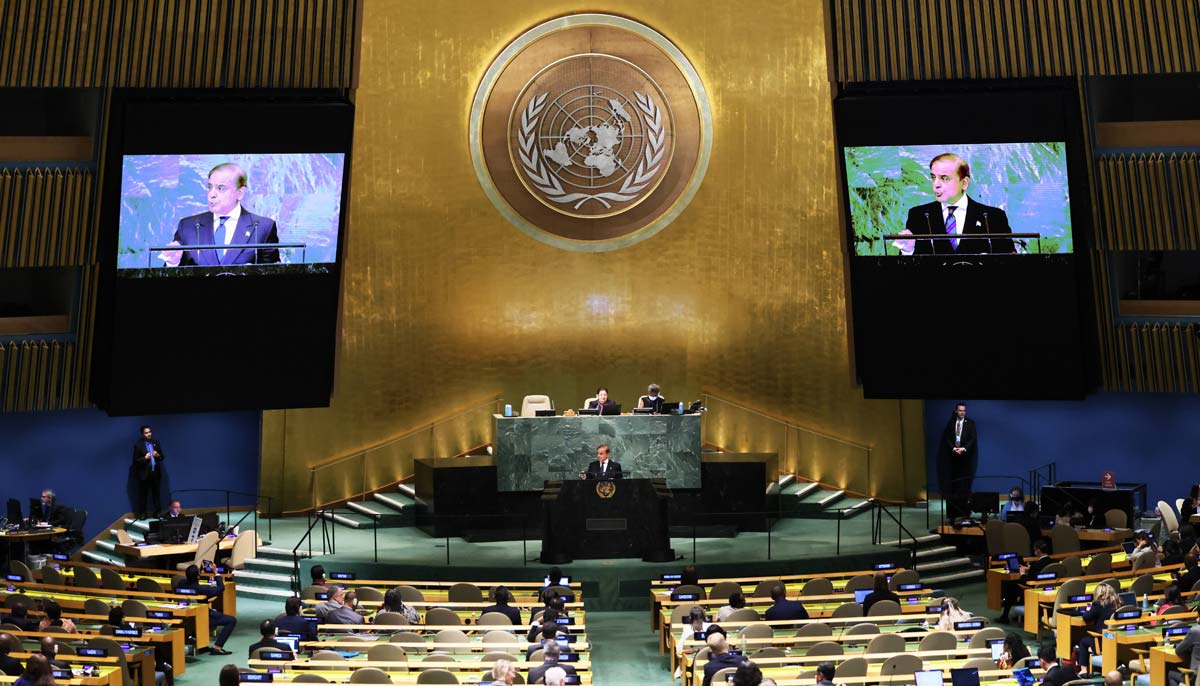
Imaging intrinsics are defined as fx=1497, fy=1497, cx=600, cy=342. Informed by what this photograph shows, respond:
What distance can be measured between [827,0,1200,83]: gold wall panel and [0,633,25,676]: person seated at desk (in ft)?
35.5

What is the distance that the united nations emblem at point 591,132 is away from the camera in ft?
72.2

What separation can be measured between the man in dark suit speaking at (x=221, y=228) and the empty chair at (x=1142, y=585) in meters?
9.97

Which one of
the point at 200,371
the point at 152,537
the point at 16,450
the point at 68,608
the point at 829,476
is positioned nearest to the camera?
the point at 68,608

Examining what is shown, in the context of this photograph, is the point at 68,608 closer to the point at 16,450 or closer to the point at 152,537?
the point at 152,537

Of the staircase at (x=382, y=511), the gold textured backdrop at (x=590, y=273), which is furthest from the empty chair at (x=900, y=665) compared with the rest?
the gold textured backdrop at (x=590, y=273)

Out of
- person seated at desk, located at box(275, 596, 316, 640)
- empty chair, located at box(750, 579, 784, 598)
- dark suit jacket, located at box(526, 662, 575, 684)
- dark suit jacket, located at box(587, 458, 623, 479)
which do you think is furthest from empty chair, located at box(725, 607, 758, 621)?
dark suit jacket, located at box(587, 458, 623, 479)

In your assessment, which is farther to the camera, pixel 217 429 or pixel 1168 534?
pixel 217 429

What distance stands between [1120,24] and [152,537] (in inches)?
526

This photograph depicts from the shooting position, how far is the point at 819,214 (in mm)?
21953

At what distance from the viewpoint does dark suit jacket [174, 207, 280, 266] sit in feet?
55.5

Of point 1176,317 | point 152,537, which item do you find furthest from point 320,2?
point 1176,317

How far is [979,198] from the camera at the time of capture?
17219mm

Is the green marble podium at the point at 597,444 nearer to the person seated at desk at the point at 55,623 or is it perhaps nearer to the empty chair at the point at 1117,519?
the empty chair at the point at 1117,519

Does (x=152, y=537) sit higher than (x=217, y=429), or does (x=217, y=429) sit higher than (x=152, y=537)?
(x=217, y=429)
